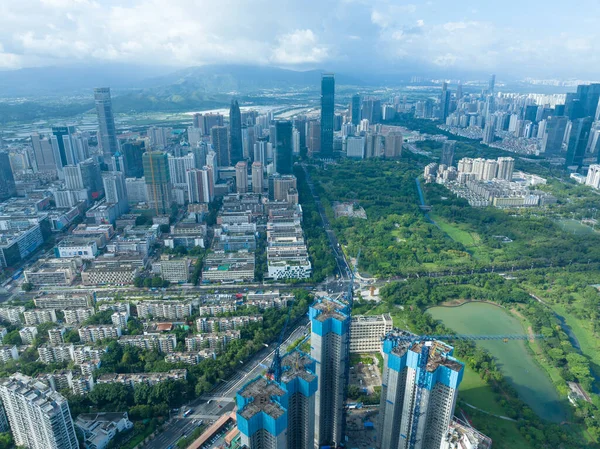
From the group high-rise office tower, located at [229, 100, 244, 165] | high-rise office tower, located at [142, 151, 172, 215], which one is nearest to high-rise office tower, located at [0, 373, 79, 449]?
high-rise office tower, located at [142, 151, 172, 215]

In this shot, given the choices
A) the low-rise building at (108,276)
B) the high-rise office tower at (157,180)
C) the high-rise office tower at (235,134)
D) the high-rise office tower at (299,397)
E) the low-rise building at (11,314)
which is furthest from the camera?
the high-rise office tower at (235,134)

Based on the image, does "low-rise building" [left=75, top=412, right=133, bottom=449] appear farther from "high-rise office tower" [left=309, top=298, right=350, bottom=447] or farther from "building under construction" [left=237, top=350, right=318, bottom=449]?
"high-rise office tower" [left=309, top=298, right=350, bottom=447]

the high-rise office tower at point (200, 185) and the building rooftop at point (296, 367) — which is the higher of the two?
the building rooftop at point (296, 367)

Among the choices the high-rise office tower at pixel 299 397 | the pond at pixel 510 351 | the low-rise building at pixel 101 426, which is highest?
the high-rise office tower at pixel 299 397

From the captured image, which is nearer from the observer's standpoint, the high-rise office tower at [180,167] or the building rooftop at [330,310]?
the building rooftop at [330,310]

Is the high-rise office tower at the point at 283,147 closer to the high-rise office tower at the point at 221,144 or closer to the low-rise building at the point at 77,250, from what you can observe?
the high-rise office tower at the point at 221,144

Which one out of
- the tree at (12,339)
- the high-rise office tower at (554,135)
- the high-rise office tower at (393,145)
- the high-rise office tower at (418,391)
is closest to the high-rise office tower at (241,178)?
the high-rise office tower at (393,145)

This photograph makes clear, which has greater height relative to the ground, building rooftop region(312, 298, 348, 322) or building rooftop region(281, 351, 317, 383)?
building rooftop region(312, 298, 348, 322)
